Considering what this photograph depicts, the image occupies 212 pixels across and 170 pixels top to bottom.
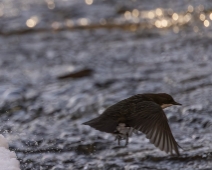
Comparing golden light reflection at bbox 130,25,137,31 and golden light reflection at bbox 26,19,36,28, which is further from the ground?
golden light reflection at bbox 26,19,36,28

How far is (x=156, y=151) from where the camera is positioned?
16.0ft

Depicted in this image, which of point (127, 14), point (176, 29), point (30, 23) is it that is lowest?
point (176, 29)

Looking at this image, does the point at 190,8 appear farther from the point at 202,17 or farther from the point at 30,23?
the point at 30,23

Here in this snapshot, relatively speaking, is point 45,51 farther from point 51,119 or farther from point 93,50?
point 51,119

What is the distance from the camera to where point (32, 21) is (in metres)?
9.25

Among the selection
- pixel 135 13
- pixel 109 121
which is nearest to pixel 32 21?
pixel 135 13

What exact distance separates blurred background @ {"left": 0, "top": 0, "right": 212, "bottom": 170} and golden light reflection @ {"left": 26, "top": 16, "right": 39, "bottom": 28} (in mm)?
16

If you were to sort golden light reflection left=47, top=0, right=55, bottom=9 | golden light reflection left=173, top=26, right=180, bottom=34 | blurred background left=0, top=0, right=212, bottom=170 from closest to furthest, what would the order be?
blurred background left=0, top=0, right=212, bottom=170 < golden light reflection left=173, top=26, right=180, bottom=34 < golden light reflection left=47, top=0, right=55, bottom=9

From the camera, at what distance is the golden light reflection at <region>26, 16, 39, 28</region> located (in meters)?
9.09

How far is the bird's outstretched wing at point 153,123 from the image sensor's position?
406 centimetres

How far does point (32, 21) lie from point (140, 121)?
5414 millimetres

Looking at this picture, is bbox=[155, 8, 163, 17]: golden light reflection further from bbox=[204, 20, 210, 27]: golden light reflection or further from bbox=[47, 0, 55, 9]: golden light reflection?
bbox=[47, 0, 55, 9]: golden light reflection

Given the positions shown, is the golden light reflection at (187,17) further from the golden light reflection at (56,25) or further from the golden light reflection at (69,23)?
the golden light reflection at (56,25)

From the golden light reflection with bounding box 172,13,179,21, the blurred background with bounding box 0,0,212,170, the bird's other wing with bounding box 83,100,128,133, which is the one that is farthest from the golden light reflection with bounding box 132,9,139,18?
the bird's other wing with bounding box 83,100,128,133
